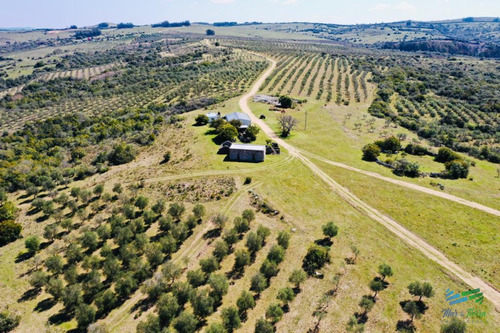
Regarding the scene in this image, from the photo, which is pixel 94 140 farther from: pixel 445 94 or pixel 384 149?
pixel 445 94

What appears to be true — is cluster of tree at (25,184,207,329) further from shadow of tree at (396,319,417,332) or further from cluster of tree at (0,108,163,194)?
shadow of tree at (396,319,417,332)

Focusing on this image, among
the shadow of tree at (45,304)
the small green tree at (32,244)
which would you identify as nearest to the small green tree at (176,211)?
the shadow of tree at (45,304)

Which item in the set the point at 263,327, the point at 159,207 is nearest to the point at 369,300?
the point at 263,327

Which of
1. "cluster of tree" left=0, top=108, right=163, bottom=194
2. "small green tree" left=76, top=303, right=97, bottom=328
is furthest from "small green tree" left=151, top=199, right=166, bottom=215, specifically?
"cluster of tree" left=0, top=108, right=163, bottom=194

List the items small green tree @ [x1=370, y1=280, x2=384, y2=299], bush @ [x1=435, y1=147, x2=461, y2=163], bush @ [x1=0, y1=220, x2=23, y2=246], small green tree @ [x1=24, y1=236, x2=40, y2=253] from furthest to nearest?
bush @ [x1=435, y1=147, x2=461, y2=163] → bush @ [x1=0, y1=220, x2=23, y2=246] → small green tree @ [x1=24, y1=236, x2=40, y2=253] → small green tree @ [x1=370, y1=280, x2=384, y2=299]

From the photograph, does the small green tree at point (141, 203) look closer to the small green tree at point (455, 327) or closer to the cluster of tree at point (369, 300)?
the cluster of tree at point (369, 300)

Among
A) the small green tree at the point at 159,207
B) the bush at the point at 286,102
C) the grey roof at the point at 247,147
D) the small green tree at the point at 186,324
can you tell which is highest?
the bush at the point at 286,102

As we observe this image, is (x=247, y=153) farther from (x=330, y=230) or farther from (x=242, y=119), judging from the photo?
(x=330, y=230)

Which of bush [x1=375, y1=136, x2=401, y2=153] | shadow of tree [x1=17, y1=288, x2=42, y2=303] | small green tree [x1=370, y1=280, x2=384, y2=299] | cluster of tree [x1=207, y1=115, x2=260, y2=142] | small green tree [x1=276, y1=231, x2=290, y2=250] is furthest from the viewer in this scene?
cluster of tree [x1=207, y1=115, x2=260, y2=142]

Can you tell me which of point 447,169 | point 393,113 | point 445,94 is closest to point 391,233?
point 447,169
